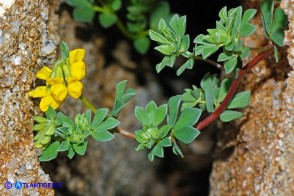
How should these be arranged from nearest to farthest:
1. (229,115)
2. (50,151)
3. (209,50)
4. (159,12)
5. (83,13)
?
(209,50), (50,151), (229,115), (83,13), (159,12)

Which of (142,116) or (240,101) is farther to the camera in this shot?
(240,101)

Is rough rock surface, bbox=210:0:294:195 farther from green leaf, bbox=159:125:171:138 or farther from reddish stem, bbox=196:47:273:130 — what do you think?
green leaf, bbox=159:125:171:138

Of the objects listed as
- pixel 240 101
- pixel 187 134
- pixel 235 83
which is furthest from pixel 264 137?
pixel 187 134

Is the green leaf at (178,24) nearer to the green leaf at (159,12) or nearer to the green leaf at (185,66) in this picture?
the green leaf at (185,66)

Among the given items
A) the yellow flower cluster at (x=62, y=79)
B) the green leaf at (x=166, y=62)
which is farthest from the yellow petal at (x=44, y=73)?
the green leaf at (x=166, y=62)

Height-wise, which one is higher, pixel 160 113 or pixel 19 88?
pixel 19 88

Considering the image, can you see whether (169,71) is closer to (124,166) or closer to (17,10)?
(124,166)

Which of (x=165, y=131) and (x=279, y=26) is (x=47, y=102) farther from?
(x=279, y=26)

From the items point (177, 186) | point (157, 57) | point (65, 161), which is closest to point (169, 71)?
point (157, 57)
